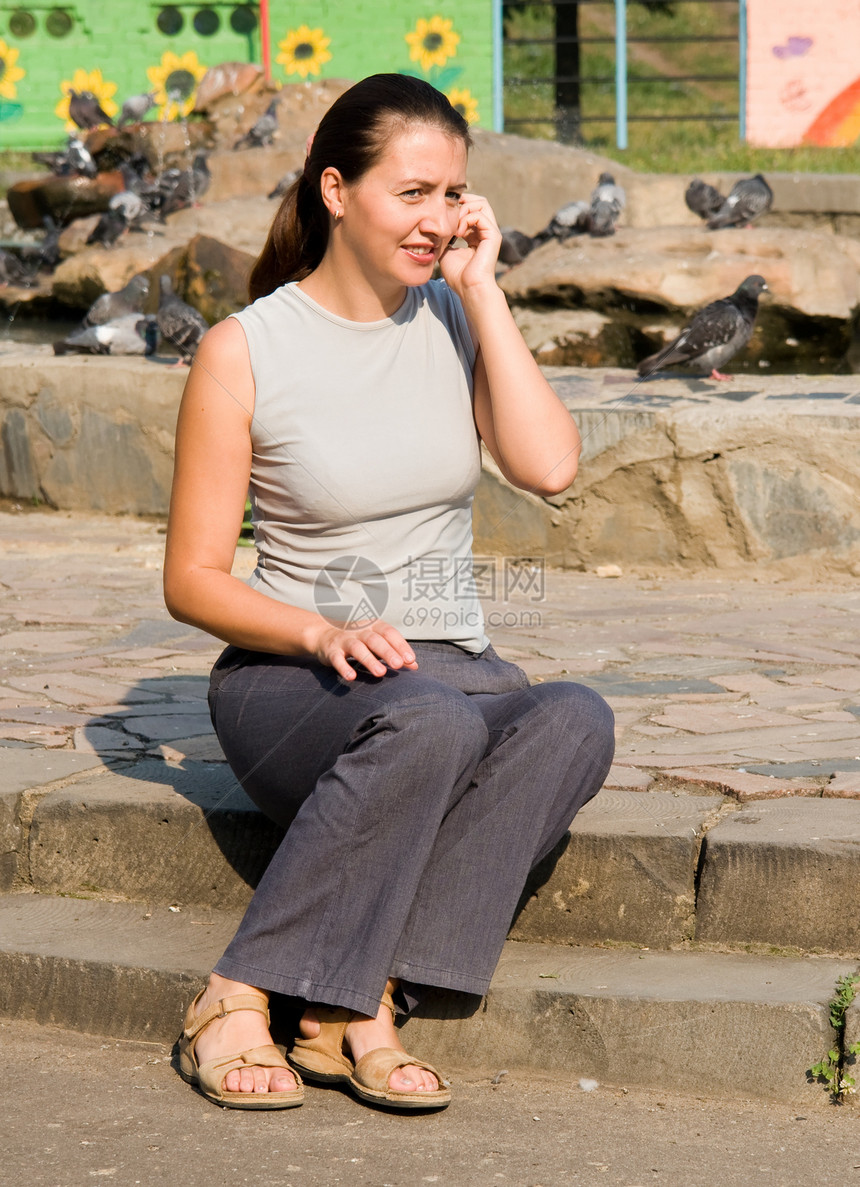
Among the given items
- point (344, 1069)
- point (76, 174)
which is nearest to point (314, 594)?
point (344, 1069)

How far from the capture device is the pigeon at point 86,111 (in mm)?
17172

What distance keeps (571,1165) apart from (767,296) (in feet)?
26.1

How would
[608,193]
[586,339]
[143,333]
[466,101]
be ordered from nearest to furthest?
1. [143,333]
2. [586,339]
3. [608,193]
4. [466,101]

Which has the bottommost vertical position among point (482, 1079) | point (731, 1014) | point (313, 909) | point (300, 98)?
point (482, 1079)

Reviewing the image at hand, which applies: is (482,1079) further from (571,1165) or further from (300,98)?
(300,98)

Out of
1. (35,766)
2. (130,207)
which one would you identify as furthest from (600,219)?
(35,766)

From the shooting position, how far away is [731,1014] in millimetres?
2414

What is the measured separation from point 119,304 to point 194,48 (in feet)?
31.2

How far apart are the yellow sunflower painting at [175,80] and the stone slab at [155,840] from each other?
16249 mm

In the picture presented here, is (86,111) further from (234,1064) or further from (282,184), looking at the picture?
(234,1064)

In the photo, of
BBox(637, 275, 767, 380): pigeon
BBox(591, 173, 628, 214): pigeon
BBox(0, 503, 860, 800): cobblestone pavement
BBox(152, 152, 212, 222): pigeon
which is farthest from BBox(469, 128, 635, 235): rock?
BBox(0, 503, 860, 800): cobblestone pavement

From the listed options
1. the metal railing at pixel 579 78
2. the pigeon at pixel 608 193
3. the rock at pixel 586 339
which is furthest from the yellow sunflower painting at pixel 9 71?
the rock at pixel 586 339

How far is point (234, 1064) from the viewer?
233 cm

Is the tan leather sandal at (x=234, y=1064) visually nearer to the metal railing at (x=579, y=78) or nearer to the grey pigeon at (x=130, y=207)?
the grey pigeon at (x=130, y=207)
